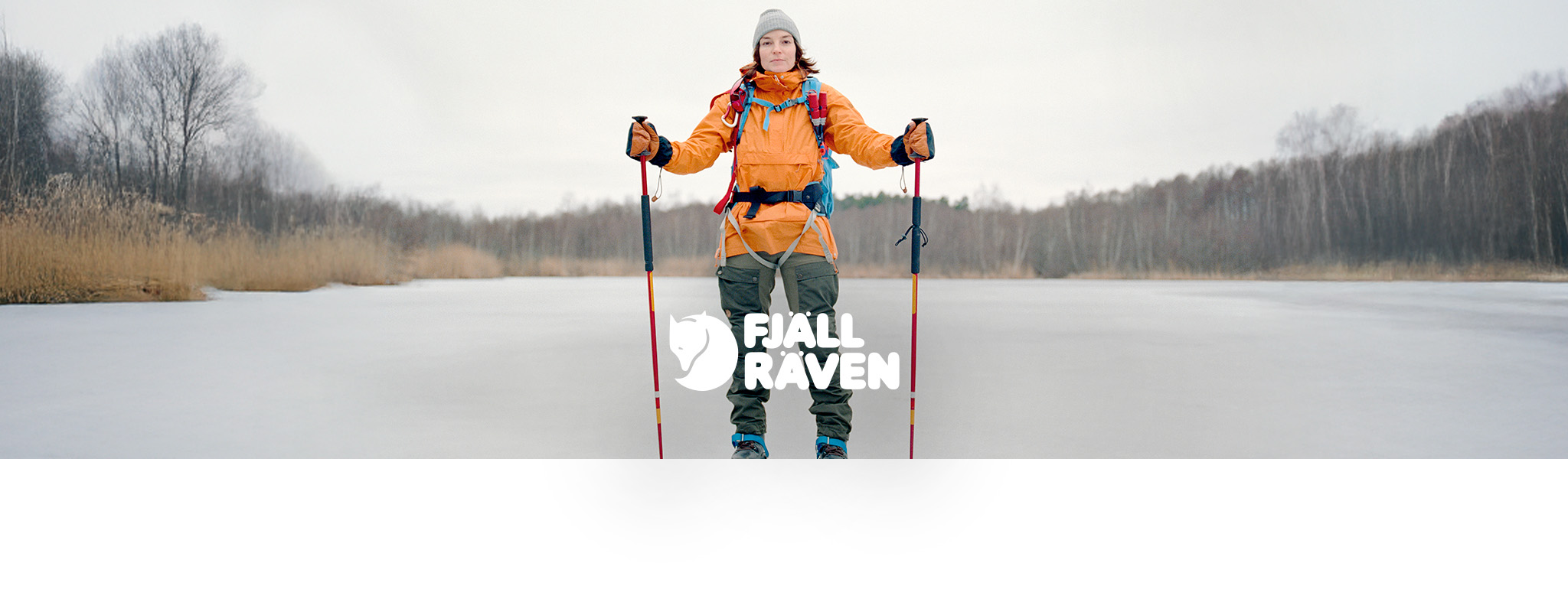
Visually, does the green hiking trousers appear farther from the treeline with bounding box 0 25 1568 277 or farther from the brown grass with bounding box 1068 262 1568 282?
the brown grass with bounding box 1068 262 1568 282

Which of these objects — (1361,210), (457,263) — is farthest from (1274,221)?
(457,263)

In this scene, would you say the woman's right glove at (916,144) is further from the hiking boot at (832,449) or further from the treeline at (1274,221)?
the treeline at (1274,221)

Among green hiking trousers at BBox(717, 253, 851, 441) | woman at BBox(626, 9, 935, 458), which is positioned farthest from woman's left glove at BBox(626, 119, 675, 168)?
green hiking trousers at BBox(717, 253, 851, 441)

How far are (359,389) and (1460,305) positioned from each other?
800cm

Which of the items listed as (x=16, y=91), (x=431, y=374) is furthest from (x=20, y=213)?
(x=431, y=374)

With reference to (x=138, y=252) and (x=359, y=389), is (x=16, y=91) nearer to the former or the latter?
(x=138, y=252)

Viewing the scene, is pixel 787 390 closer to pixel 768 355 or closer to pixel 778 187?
pixel 768 355

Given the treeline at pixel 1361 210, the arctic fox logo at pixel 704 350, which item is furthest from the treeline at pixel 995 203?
the arctic fox logo at pixel 704 350

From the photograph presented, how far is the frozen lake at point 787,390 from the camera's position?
2.57 metres

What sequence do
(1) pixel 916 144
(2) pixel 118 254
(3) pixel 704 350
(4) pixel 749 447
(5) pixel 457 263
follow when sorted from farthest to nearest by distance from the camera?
(5) pixel 457 263 < (2) pixel 118 254 < (3) pixel 704 350 < (4) pixel 749 447 < (1) pixel 916 144

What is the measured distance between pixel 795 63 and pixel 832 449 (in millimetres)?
1108

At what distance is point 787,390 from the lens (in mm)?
3242

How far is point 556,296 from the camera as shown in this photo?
822 centimetres

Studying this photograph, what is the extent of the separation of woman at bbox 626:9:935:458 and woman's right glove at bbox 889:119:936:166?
7 centimetres
